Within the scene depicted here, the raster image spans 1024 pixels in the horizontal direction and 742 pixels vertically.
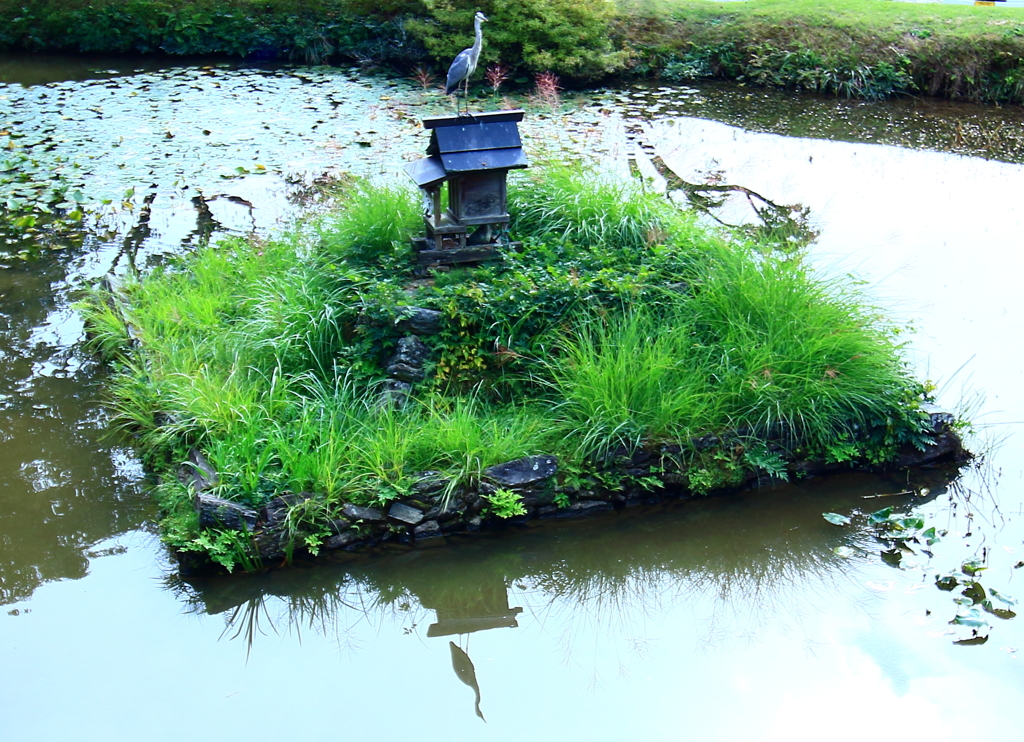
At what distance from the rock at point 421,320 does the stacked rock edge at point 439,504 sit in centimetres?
101

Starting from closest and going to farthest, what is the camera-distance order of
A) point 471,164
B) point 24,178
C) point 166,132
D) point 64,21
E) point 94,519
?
point 94,519 → point 471,164 → point 24,178 → point 166,132 → point 64,21

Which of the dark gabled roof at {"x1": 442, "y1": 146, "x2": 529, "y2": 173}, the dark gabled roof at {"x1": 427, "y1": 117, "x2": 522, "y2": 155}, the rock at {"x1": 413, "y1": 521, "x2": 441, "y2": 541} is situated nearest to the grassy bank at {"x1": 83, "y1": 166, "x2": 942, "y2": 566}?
the rock at {"x1": 413, "y1": 521, "x2": 441, "y2": 541}

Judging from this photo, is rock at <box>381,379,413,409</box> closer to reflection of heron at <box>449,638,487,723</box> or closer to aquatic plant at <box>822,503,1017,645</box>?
reflection of heron at <box>449,638,487,723</box>

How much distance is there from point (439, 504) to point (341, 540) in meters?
0.56

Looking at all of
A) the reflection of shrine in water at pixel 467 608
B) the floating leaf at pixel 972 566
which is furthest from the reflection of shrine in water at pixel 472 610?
the floating leaf at pixel 972 566

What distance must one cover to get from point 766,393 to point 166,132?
8307mm

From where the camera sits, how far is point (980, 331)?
6.84 metres

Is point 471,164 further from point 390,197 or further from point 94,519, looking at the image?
point 94,519

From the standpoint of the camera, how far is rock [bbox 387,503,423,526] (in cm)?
487

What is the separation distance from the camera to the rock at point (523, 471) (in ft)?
16.4

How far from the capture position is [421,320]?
5484mm

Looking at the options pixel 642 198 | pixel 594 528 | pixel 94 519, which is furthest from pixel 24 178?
pixel 594 528

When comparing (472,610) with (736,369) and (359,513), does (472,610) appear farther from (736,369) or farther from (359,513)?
(736,369)

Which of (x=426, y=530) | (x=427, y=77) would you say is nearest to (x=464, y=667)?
(x=426, y=530)
